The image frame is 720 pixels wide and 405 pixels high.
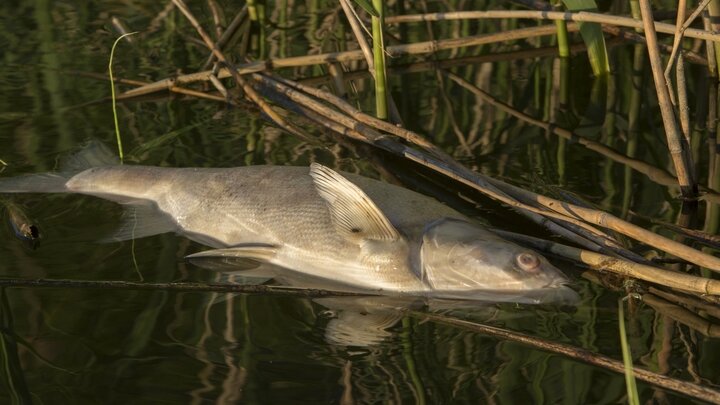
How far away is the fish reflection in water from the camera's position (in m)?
3.73

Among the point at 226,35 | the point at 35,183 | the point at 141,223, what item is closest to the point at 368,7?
the point at 141,223

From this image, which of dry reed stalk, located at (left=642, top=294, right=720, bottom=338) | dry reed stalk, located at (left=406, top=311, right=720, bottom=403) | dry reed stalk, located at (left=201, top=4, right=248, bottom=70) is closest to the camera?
dry reed stalk, located at (left=406, top=311, right=720, bottom=403)

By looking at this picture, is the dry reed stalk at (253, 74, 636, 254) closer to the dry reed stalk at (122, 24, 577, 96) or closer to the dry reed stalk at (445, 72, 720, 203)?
the dry reed stalk at (122, 24, 577, 96)

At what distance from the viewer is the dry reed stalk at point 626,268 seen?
11.5ft

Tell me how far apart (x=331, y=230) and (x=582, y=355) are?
118 centimetres

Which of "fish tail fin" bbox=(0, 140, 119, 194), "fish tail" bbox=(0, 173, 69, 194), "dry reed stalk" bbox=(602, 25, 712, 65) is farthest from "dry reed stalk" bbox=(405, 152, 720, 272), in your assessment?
"dry reed stalk" bbox=(602, 25, 712, 65)

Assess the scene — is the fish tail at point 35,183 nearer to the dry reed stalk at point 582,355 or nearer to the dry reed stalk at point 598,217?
the dry reed stalk at point 598,217

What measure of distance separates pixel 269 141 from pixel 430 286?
6.17ft

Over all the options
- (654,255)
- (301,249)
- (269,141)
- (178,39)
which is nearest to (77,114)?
(269,141)

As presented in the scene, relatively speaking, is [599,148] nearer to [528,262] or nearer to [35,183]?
[528,262]

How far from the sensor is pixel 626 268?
12.1ft

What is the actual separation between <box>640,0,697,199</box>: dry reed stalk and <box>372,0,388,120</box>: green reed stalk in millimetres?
1163

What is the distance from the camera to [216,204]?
171 inches

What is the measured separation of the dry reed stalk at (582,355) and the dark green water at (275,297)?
0.07ft
